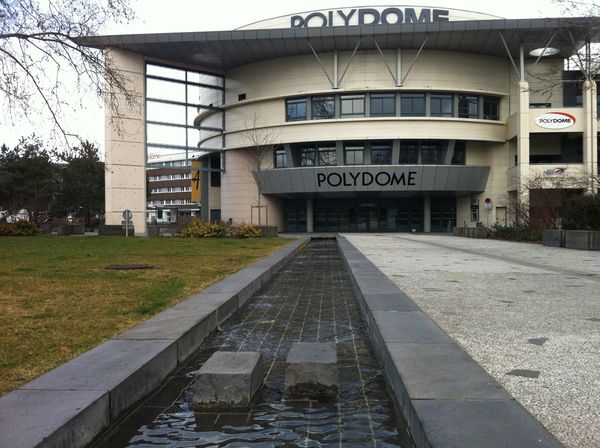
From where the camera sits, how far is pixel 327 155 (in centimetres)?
4928

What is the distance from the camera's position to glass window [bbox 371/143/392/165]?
48500mm

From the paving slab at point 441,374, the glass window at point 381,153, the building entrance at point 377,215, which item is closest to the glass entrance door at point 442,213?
the building entrance at point 377,215

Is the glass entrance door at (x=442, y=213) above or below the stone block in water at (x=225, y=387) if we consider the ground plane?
above

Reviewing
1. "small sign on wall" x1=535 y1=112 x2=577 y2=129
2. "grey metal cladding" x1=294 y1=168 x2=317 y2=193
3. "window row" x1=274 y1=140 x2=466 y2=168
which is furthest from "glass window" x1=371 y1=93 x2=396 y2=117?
"small sign on wall" x1=535 y1=112 x2=577 y2=129

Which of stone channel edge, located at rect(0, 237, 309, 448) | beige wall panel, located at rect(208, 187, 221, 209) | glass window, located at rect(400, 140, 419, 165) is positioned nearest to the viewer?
stone channel edge, located at rect(0, 237, 309, 448)

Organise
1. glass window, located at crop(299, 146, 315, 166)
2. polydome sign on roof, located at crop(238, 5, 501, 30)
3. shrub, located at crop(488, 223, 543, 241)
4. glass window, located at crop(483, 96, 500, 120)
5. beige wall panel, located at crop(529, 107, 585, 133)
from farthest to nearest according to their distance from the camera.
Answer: glass window, located at crop(299, 146, 315, 166) < glass window, located at crop(483, 96, 500, 120) < polydome sign on roof, located at crop(238, 5, 501, 30) < beige wall panel, located at crop(529, 107, 585, 133) < shrub, located at crop(488, 223, 543, 241)

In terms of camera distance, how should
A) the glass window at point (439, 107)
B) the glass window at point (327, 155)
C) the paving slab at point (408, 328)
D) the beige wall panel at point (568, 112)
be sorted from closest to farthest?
the paving slab at point (408, 328) < the beige wall panel at point (568, 112) < the glass window at point (439, 107) < the glass window at point (327, 155)

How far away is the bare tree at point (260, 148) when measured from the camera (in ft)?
Answer: 162

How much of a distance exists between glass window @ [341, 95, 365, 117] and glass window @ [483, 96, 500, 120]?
11820 millimetres

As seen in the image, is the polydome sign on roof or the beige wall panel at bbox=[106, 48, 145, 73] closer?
the beige wall panel at bbox=[106, 48, 145, 73]

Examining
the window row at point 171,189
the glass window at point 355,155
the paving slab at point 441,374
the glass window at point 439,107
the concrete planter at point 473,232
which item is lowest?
the paving slab at point 441,374

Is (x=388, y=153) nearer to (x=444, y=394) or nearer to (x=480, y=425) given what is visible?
(x=444, y=394)

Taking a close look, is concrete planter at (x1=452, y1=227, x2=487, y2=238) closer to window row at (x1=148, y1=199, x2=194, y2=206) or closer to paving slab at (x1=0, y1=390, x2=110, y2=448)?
paving slab at (x1=0, y1=390, x2=110, y2=448)

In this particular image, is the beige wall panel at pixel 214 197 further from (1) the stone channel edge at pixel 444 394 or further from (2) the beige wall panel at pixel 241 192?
(1) the stone channel edge at pixel 444 394
